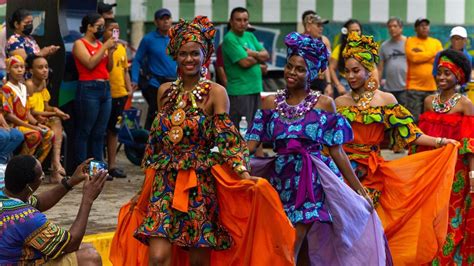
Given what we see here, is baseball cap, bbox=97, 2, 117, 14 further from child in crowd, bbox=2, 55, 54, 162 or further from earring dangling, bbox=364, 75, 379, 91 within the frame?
earring dangling, bbox=364, 75, 379, 91

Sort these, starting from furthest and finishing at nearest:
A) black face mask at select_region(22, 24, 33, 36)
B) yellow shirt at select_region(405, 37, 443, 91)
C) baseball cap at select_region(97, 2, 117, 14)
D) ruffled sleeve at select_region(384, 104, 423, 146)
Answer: yellow shirt at select_region(405, 37, 443, 91) → baseball cap at select_region(97, 2, 117, 14) → black face mask at select_region(22, 24, 33, 36) → ruffled sleeve at select_region(384, 104, 423, 146)

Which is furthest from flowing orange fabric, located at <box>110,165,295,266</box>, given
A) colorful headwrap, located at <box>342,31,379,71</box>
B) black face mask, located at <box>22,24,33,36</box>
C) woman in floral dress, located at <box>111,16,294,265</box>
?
black face mask, located at <box>22,24,33,36</box>

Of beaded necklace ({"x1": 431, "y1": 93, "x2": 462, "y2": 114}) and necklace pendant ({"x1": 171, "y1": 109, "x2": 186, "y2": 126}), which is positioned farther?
beaded necklace ({"x1": 431, "y1": 93, "x2": 462, "y2": 114})

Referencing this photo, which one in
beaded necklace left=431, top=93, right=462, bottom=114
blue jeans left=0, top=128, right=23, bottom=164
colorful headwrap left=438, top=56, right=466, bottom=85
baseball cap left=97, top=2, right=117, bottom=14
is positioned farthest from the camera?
baseball cap left=97, top=2, right=117, bottom=14

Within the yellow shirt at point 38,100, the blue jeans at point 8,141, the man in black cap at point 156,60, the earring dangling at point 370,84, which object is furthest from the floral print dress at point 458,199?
the man in black cap at point 156,60

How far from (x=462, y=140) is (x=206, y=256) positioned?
2.83 metres

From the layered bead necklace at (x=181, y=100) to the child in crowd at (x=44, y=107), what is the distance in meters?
4.76

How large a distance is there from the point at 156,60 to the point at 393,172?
18.8ft

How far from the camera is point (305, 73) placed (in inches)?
337

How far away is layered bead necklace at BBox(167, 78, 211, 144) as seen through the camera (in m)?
8.00

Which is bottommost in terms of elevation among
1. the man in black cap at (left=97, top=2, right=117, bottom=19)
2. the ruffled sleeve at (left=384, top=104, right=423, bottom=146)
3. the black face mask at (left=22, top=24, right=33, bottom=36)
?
the ruffled sleeve at (left=384, top=104, right=423, bottom=146)

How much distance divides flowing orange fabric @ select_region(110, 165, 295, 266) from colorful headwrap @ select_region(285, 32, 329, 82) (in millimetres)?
999

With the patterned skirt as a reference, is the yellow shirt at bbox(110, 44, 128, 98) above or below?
above

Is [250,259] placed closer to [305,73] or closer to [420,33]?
[305,73]
